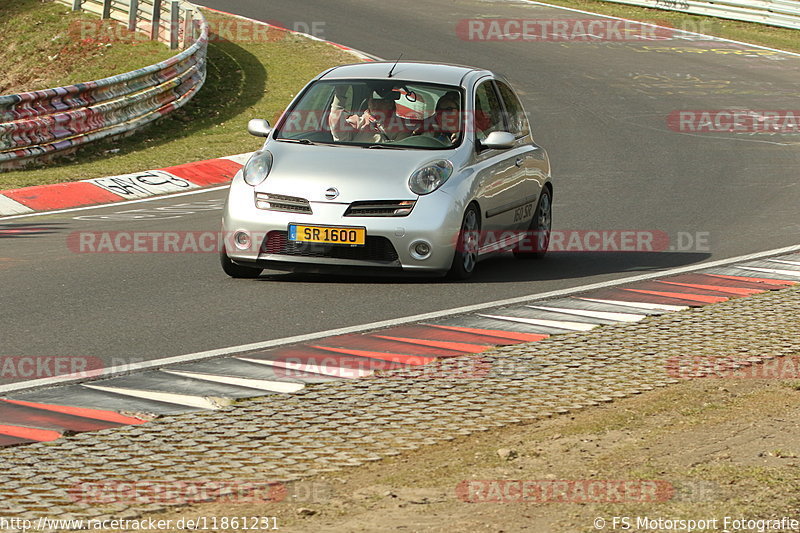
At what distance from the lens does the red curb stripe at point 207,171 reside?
17438 mm

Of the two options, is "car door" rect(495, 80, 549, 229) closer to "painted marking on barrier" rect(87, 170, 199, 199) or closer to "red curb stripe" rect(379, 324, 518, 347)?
"red curb stripe" rect(379, 324, 518, 347)

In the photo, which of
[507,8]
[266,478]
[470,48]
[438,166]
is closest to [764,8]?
[507,8]

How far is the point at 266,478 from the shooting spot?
223 inches

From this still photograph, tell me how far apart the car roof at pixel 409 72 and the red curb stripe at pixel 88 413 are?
5448 mm

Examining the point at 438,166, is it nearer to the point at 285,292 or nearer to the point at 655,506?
the point at 285,292

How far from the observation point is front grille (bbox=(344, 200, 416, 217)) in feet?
34.1

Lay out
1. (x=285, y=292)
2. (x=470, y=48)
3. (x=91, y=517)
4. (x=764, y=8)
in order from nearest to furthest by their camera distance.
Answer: (x=91, y=517) < (x=285, y=292) < (x=470, y=48) < (x=764, y=8)

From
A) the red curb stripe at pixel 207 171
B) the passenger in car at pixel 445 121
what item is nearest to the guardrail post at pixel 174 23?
the red curb stripe at pixel 207 171

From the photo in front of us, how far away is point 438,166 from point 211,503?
19.0 ft

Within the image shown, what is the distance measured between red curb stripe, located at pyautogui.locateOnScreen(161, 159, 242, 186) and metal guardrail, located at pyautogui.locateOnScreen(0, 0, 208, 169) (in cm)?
160

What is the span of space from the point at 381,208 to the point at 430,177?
1.63ft

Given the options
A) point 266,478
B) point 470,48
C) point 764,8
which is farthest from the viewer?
point 764,8

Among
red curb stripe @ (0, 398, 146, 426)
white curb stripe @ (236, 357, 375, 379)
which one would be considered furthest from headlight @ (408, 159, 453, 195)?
red curb stripe @ (0, 398, 146, 426)

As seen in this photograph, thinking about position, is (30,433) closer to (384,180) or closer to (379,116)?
(384,180)
